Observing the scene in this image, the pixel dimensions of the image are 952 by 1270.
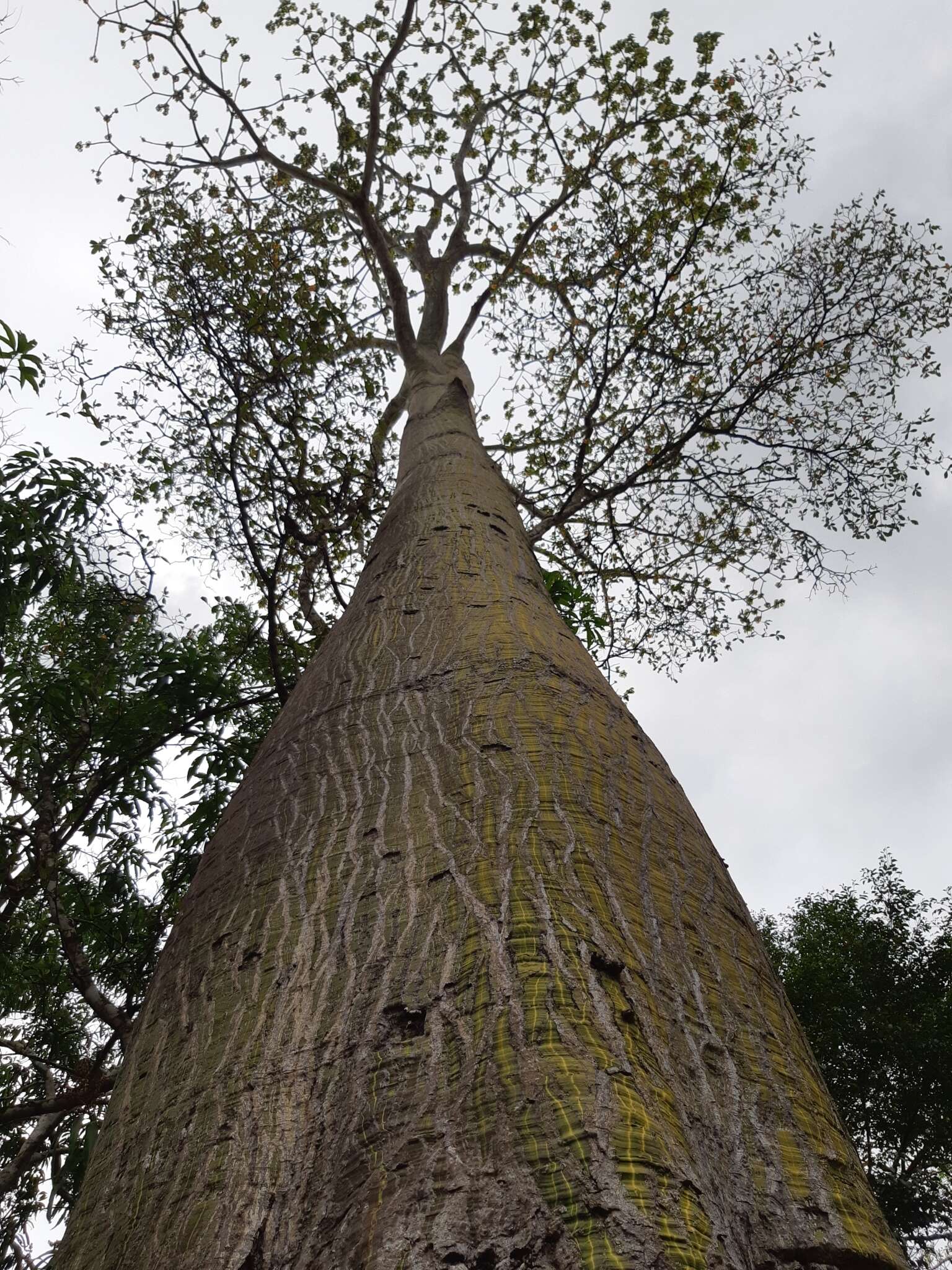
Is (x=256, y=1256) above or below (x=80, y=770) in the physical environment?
below

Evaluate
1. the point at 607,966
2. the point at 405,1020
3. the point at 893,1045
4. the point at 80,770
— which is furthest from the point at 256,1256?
the point at 893,1045

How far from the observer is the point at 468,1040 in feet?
3.27

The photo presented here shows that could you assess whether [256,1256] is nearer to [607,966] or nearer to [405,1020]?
[405,1020]

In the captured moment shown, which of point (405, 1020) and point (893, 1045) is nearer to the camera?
point (405, 1020)

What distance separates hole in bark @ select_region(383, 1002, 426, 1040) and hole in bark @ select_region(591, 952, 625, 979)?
0.22m

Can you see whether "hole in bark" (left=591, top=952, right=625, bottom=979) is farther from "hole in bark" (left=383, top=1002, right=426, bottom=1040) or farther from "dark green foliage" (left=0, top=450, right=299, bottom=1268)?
"dark green foliage" (left=0, top=450, right=299, bottom=1268)

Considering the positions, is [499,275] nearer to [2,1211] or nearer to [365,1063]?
[365,1063]

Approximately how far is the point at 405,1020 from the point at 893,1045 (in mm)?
9475

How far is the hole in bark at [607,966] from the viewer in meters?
1.12

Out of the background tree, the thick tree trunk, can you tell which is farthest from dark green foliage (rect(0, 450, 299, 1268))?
the background tree

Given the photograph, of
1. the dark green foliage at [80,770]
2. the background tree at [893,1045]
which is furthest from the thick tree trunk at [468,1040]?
the background tree at [893,1045]

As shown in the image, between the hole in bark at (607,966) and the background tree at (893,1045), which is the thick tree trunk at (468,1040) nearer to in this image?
the hole in bark at (607,966)

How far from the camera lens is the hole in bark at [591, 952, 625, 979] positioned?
112 cm

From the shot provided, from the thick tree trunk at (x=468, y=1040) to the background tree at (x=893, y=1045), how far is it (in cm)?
758
